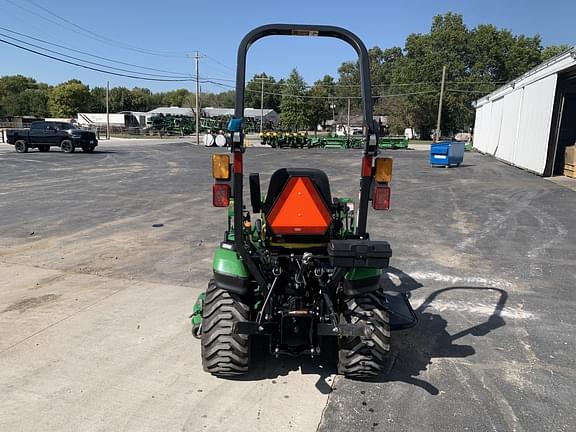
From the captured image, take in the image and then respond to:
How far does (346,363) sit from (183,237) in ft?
17.7

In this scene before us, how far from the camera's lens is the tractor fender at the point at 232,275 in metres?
3.54

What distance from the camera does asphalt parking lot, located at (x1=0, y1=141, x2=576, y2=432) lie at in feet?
10.5

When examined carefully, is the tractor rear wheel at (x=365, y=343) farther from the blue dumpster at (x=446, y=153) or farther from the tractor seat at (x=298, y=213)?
the blue dumpster at (x=446, y=153)

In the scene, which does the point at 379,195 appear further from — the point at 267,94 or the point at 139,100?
the point at 139,100

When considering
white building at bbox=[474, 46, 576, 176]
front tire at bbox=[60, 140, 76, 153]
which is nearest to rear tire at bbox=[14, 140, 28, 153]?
front tire at bbox=[60, 140, 76, 153]

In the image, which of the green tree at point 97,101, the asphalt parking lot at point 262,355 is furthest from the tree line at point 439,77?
the asphalt parking lot at point 262,355

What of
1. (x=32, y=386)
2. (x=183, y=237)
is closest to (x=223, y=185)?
(x=32, y=386)

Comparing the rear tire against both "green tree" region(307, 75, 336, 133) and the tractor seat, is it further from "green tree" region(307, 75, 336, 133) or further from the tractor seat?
"green tree" region(307, 75, 336, 133)

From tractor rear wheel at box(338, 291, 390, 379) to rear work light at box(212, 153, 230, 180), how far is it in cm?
138

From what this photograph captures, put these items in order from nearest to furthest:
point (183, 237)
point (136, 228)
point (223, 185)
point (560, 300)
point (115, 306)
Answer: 1. point (223, 185)
2. point (115, 306)
3. point (560, 300)
4. point (183, 237)
5. point (136, 228)

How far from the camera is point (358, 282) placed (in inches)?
138

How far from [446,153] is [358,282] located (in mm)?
22609

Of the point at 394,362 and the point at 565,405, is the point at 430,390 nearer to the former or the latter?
the point at 394,362

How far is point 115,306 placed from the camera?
16.6 feet
